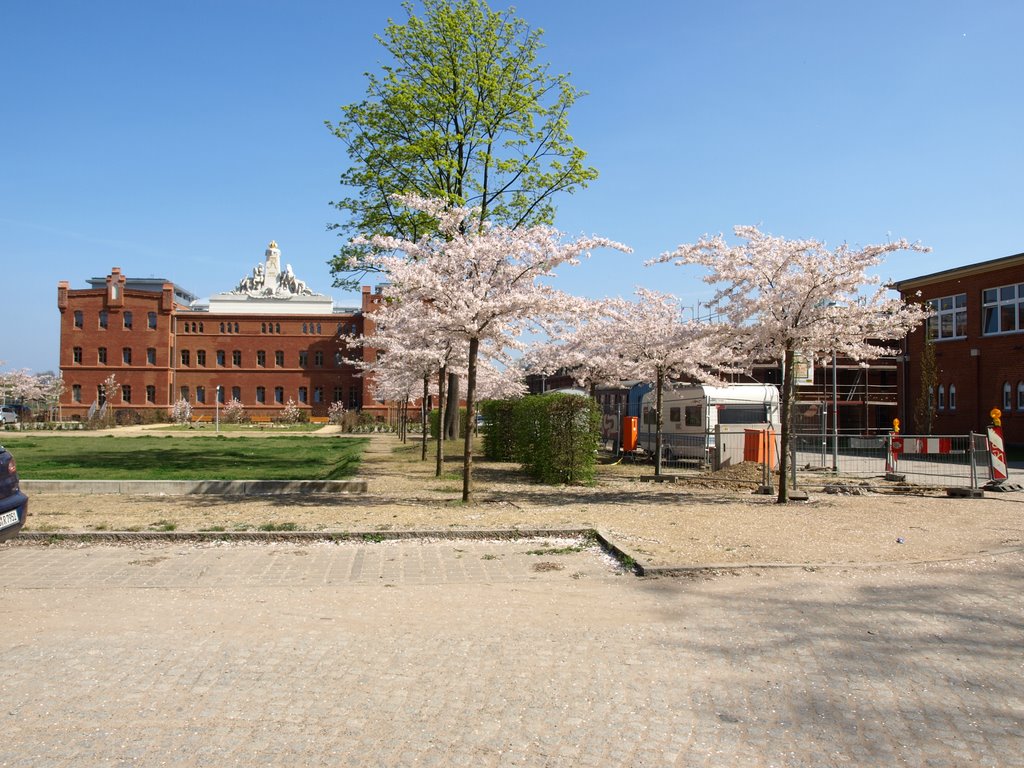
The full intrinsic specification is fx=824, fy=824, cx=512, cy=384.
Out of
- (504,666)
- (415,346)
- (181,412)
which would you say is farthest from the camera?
(181,412)

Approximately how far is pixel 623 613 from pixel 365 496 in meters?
8.56

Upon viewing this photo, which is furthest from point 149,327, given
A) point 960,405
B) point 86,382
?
point 960,405

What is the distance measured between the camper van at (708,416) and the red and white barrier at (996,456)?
5006 millimetres

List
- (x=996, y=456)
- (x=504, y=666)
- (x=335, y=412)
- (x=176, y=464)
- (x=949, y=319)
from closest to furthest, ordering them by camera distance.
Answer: (x=504, y=666), (x=996, y=456), (x=176, y=464), (x=949, y=319), (x=335, y=412)

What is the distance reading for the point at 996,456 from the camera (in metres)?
16.8

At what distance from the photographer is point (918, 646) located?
565cm

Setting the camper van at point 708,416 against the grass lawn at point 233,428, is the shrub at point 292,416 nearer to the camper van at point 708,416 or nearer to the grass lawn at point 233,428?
the grass lawn at point 233,428

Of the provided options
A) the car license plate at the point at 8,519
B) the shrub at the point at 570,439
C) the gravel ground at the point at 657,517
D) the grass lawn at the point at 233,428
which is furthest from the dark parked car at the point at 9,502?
the grass lawn at the point at 233,428

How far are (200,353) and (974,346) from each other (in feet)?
232

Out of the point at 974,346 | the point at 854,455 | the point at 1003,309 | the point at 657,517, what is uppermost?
the point at 1003,309

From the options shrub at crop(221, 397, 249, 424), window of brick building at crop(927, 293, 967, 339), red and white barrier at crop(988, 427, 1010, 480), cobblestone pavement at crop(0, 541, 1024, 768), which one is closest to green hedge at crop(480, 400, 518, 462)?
red and white barrier at crop(988, 427, 1010, 480)

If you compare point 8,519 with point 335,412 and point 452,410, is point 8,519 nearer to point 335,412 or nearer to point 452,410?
point 452,410

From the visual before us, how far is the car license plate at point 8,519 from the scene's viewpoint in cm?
793

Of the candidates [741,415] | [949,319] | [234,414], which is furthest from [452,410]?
[234,414]
